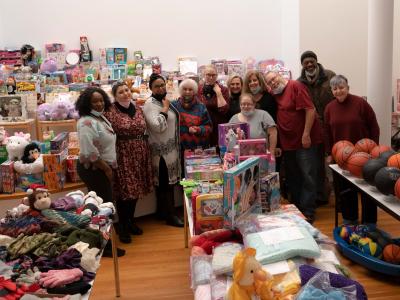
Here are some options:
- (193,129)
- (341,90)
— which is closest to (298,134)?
(341,90)

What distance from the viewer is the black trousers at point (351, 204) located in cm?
424

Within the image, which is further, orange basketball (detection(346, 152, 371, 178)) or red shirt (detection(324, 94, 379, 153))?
red shirt (detection(324, 94, 379, 153))

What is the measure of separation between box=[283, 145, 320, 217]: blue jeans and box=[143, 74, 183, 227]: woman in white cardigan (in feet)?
3.87

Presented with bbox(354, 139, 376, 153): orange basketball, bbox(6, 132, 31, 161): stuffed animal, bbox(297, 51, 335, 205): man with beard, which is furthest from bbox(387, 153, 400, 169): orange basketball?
bbox(6, 132, 31, 161): stuffed animal

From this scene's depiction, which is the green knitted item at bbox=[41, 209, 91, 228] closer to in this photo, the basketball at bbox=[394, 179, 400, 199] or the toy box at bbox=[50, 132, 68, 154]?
the toy box at bbox=[50, 132, 68, 154]

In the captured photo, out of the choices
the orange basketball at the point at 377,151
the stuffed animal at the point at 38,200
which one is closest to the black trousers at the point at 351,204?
the orange basketball at the point at 377,151

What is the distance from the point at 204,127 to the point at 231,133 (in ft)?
4.01

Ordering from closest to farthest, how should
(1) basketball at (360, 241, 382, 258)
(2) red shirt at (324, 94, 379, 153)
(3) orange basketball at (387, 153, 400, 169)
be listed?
(3) orange basketball at (387, 153, 400, 169) → (1) basketball at (360, 241, 382, 258) → (2) red shirt at (324, 94, 379, 153)

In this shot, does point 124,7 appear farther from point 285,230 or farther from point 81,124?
point 285,230

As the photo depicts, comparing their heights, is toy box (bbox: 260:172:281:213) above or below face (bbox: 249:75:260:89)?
below

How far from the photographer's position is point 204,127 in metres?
4.74

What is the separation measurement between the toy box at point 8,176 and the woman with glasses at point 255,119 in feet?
6.78

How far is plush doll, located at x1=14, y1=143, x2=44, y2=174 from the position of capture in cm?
425

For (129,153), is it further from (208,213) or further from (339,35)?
(339,35)
